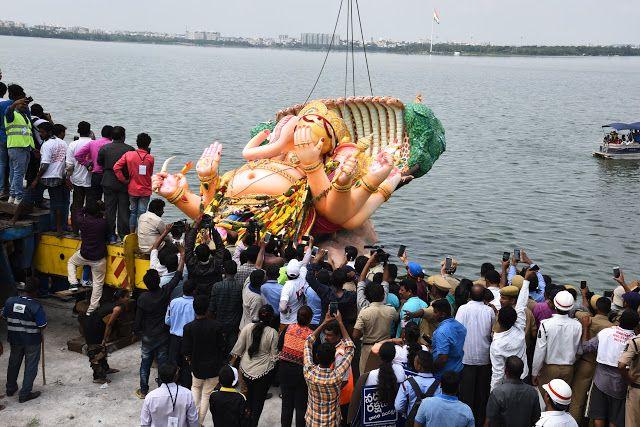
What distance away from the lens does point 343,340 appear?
7.46 meters

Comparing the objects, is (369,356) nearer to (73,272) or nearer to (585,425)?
(585,425)

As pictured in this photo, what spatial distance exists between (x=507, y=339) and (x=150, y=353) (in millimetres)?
4147

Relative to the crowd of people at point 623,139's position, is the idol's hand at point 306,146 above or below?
above

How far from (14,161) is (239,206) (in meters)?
3.47

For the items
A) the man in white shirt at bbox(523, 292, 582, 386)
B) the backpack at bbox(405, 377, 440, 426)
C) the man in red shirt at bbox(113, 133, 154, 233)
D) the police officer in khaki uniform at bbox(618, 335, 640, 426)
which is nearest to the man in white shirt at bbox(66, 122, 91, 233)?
A: the man in red shirt at bbox(113, 133, 154, 233)

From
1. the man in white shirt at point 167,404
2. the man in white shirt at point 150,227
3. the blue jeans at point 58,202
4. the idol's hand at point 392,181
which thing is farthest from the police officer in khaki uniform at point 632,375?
the blue jeans at point 58,202

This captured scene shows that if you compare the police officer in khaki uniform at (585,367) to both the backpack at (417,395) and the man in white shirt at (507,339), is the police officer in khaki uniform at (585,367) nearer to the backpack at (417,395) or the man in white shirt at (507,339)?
the man in white shirt at (507,339)

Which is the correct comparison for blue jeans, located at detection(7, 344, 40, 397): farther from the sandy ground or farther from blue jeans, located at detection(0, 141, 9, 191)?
blue jeans, located at detection(0, 141, 9, 191)

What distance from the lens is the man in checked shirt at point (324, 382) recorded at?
7.09m

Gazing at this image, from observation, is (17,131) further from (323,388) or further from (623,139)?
(623,139)

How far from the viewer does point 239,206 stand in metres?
12.2

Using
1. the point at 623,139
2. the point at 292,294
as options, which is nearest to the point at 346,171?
the point at 292,294

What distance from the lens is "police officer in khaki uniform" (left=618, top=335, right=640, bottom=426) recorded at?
24.2 feet

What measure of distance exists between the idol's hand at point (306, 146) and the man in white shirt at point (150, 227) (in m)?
2.76
